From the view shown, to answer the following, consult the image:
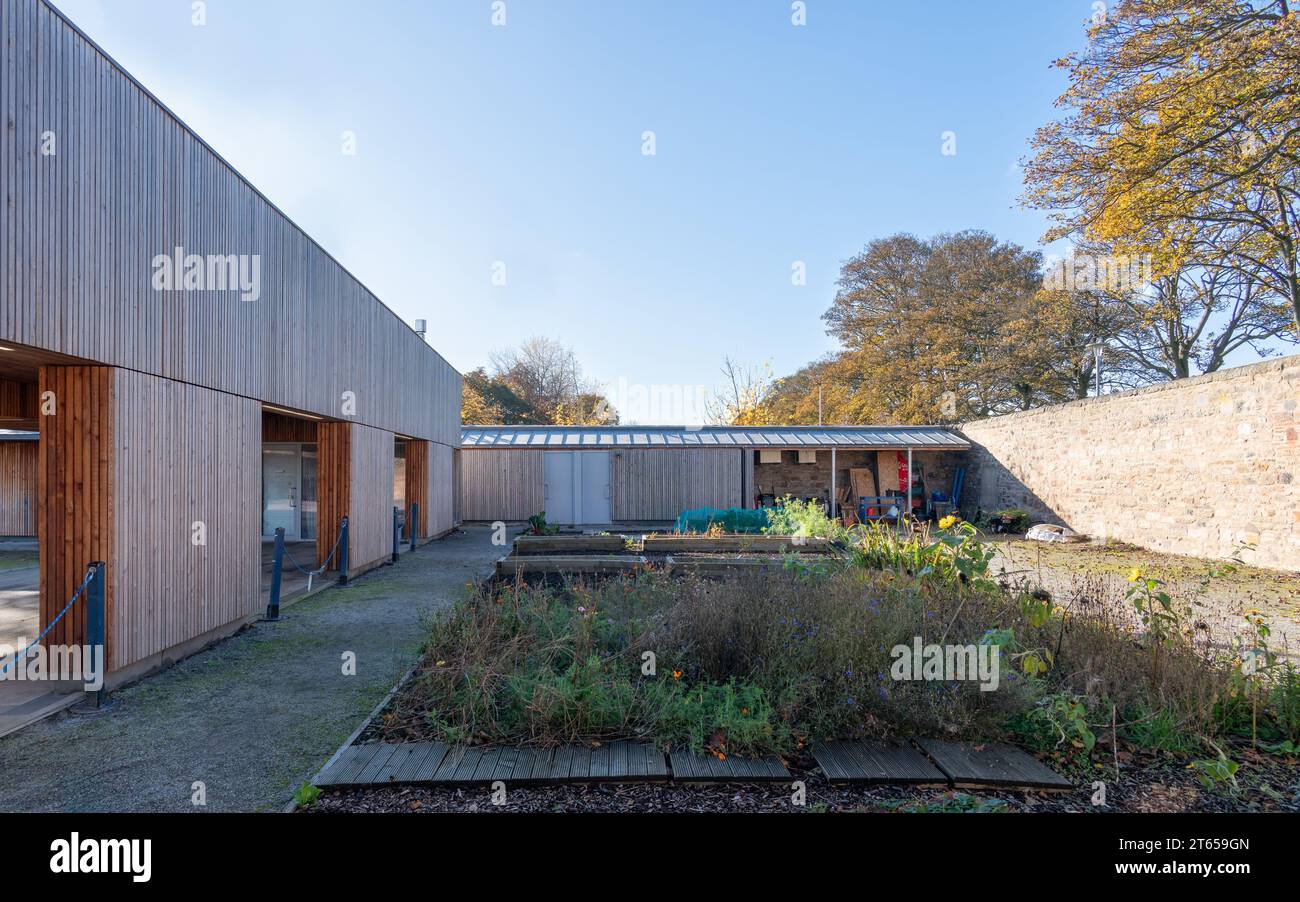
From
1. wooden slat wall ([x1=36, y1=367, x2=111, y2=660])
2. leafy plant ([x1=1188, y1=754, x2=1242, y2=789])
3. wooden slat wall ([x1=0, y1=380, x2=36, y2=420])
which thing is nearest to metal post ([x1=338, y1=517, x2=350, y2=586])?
wooden slat wall ([x1=0, y1=380, x2=36, y2=420])

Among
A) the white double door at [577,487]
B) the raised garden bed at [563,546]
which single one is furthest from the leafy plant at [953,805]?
the white double door at [577,487]

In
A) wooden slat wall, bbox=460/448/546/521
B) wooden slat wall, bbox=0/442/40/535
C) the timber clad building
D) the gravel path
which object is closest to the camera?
the gravel path

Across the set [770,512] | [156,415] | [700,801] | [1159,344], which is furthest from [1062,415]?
[156,415]

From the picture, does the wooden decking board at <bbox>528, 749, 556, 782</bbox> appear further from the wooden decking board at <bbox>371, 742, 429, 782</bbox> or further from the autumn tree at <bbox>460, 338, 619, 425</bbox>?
the autumn tree at <bbox>460, 338, 619, 425</bbox>

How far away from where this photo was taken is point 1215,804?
2.87m

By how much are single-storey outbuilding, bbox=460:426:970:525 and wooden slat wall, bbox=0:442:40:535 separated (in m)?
9.08

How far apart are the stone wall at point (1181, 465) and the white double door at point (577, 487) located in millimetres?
10565

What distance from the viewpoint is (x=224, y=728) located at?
155 inches

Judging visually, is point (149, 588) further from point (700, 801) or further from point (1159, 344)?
point (1159, 344)

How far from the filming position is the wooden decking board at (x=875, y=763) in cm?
303

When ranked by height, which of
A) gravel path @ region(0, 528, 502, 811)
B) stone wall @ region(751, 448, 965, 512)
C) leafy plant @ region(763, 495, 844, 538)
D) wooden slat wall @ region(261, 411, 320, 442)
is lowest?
gravel path @ region(0, 528, 502, 811)

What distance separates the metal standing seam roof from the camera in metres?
18.5

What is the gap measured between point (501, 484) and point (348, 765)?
51.1ft

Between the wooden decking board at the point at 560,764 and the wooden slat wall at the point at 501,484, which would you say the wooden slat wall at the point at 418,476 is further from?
the wooden decking board at the point at 560,764
